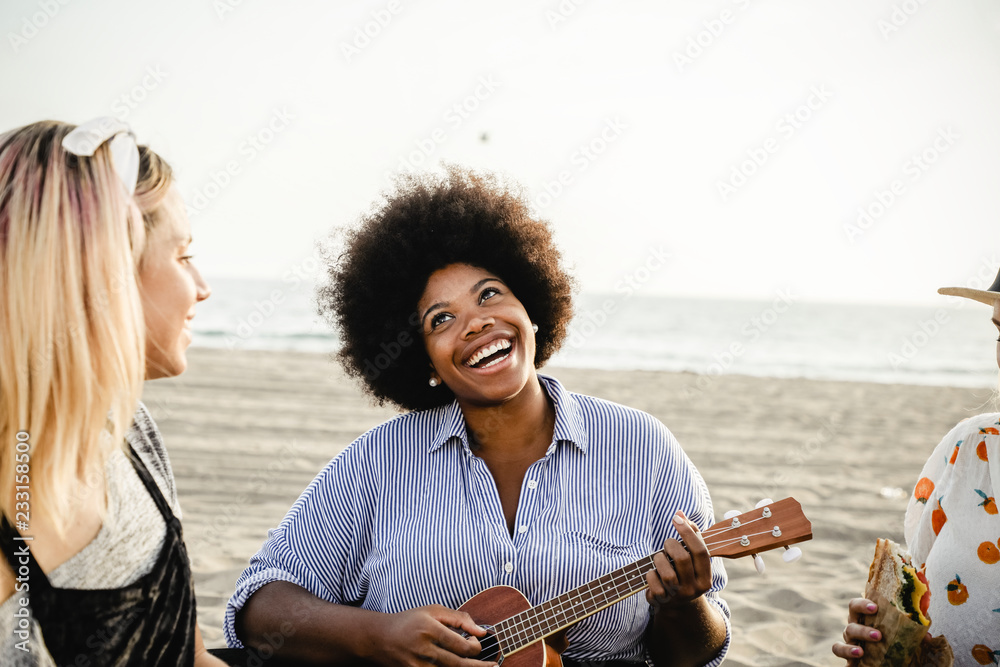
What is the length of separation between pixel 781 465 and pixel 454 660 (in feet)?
22.1

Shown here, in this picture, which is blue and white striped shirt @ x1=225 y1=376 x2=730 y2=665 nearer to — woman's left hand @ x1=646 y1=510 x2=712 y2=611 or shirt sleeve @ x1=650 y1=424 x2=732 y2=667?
shirt sleeve @ x1=650 y1=424 x2=732 y2=667

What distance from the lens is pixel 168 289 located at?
1868 mm

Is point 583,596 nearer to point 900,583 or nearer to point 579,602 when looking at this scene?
point 579,602

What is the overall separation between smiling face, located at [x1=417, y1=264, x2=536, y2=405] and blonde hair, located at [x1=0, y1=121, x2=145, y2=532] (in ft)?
4.34

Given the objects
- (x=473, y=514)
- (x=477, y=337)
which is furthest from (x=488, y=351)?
(x=473, y=514)

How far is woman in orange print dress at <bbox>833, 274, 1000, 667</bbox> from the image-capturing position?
8.15 ft

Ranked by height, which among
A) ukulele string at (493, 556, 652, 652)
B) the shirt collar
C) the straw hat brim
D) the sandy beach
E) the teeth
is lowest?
the sandy beach

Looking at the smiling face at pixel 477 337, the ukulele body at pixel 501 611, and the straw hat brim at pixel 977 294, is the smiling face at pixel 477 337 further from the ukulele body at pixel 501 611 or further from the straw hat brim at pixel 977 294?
the straw hat brim at pixel 977 294

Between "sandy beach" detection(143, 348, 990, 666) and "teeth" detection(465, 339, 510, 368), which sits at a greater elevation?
"teeth" detection(465, 339, 510, 368)

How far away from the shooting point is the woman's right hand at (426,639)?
243 cm

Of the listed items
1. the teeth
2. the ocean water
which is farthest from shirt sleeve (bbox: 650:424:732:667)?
the ocean water

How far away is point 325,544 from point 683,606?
4.13 ft

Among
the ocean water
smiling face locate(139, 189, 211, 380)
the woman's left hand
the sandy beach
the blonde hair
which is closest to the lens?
the blonde hair

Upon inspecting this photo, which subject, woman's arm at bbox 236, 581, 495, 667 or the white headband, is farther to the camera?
woman's arm at bbox 236, 581, 495, 667
